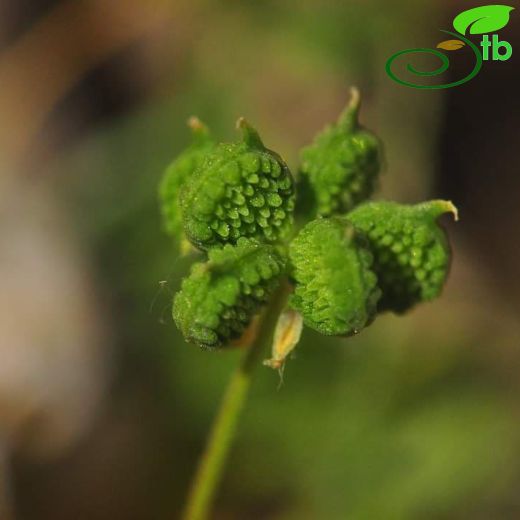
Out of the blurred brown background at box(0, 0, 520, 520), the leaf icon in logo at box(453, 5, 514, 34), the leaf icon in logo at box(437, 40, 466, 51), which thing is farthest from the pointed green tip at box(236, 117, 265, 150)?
the leaf icon in logo at box(437, 40, 466, 51)

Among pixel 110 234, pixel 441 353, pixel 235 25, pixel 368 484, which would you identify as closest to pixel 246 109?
pixel 235 25

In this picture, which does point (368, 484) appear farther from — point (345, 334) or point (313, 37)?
point (313, 37)

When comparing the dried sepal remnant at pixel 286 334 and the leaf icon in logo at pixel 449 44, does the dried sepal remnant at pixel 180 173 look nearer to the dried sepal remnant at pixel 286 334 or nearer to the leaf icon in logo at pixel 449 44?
the dried sepal remnant at pixel 286 334

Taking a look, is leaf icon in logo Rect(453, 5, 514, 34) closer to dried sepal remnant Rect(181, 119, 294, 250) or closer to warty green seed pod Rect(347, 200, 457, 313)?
warty green seed pod Rect(347, 200, 457, 313)

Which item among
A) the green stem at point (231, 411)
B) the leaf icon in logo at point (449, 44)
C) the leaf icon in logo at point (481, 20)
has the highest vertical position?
the leaf icon in logo at point (449, 44)

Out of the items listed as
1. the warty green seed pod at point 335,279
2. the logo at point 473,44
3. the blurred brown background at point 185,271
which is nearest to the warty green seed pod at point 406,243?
the warty green seed pod at point 335,279

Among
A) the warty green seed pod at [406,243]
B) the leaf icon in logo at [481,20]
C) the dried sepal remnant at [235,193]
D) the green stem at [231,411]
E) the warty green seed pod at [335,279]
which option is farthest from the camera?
the leaf icon in logo at [481,20]
